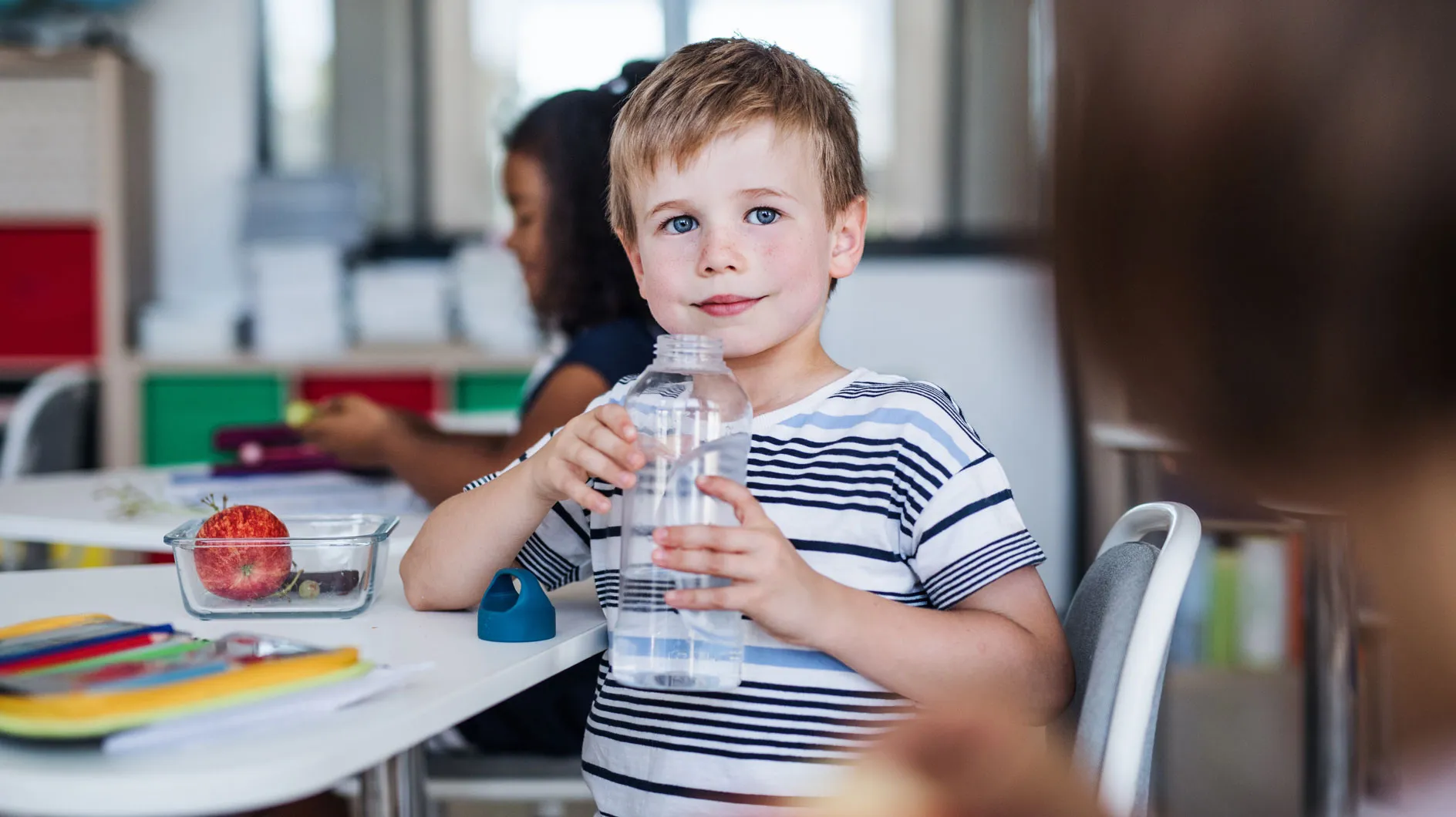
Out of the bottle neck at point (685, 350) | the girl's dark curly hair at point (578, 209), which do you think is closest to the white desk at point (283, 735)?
the bottle neck at point (685, 350)

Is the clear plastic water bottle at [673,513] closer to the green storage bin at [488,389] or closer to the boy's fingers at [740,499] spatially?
the boy's fingers at [740,499]

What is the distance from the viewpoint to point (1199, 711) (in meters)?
2.04

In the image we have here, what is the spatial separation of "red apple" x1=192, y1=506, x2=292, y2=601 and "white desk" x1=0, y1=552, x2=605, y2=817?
0.03 m

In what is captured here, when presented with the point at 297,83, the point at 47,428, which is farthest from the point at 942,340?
the point at 47,428

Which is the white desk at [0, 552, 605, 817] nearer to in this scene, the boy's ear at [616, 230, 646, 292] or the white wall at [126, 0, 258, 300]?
the boy's ear at [616, 230, 646, 292]

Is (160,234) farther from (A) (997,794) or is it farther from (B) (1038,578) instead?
(A) (997,794)

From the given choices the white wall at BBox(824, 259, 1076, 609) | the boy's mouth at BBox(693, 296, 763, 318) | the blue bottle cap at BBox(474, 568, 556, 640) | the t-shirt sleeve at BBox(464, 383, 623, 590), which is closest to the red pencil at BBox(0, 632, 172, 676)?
the blue bottle cap at BBox(474, 568, 556, 640)

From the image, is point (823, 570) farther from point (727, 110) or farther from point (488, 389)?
point (488, 389)

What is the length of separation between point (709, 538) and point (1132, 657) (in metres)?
0.28

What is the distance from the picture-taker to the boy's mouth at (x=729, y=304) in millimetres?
970

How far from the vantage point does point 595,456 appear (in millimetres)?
852

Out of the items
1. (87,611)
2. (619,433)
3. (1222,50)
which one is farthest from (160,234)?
(1222,50)

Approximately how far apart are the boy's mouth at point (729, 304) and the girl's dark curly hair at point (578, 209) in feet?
2.11

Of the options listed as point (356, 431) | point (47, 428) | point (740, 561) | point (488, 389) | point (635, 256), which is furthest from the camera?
point (488, 389)
